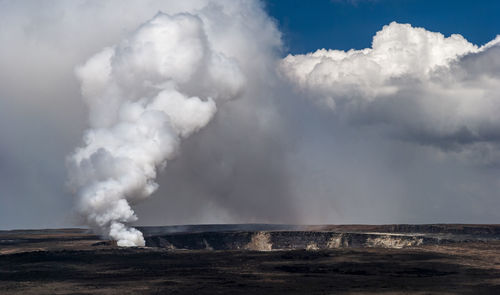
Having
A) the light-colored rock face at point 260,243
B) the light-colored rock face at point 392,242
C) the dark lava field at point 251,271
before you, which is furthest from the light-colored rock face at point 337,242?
the dark lava field at point 251,271

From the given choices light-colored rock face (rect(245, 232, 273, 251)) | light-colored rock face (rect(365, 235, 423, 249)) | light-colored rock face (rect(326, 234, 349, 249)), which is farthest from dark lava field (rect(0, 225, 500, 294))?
light-colored rock face (rect(245, 232, 273, 251))

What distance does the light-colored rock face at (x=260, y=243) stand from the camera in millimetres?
136250

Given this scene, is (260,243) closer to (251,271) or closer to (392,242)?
(392,242)

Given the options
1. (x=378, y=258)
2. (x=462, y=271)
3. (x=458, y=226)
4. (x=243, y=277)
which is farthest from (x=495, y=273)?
(x=458, y=226)

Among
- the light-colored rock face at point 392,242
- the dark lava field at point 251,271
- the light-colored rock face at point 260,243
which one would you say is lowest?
the dark lava field at point 251,271

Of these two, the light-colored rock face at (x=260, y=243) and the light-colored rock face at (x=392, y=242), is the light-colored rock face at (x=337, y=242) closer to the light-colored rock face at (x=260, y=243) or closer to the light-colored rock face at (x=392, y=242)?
the light-colored rock face at (x=392, y=242)

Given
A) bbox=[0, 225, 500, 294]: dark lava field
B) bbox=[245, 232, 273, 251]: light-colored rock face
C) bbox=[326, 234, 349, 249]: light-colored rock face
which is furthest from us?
bbox=[245, 232, 273, 251]: light-colored rock face

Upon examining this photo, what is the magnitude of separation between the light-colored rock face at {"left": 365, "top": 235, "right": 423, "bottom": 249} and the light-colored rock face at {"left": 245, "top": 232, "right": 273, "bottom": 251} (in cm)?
1906

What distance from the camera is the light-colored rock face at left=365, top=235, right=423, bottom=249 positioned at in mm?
127562

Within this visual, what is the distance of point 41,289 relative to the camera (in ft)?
211

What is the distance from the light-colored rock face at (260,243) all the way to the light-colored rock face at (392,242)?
62.5 ft

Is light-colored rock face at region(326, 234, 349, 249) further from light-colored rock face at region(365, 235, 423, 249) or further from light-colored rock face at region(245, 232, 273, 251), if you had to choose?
light-colored rock face at region(245, 232, 273, 251)

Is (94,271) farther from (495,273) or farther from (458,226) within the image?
(458,226)

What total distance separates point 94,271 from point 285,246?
213 feet
